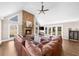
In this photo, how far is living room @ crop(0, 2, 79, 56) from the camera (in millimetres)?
2289

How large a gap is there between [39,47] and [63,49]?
1.87 feet

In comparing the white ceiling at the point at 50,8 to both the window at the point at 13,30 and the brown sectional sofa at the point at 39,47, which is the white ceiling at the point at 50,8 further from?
the brown sectional sofa at the point at 39,47

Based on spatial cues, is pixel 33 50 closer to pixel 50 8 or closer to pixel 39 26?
pixel 39 26

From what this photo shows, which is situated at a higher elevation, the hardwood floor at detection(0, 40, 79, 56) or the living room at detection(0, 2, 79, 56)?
the living room at detection(0, 2, 79, 56)

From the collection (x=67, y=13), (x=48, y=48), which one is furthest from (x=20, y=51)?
(x=67, y=13)

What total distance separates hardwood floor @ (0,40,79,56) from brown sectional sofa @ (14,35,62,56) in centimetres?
10

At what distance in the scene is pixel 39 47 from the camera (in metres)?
2.18

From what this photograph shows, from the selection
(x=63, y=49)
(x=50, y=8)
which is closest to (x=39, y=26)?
(x=50, y=8)

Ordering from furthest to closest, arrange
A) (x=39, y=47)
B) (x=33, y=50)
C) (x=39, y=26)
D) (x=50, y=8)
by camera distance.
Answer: (x=39, y=26) → (x=50, y=8) → (x=39, y=47) → (x=33, y=50)

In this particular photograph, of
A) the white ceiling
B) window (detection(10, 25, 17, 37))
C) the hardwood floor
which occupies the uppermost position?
the white ceiling

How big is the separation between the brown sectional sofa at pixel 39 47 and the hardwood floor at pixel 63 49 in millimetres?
103

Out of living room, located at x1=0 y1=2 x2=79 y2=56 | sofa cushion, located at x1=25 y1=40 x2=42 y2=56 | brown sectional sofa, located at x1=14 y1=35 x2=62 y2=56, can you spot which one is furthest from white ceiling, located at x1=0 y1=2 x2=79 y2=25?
sofa cushion, located at x1=25 y1=40 x2=42 y2=56

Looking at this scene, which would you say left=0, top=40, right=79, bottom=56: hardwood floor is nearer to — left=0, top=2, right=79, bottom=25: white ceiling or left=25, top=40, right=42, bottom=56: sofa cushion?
left=25, top=40, right=42, bottom=56: sofa cushion

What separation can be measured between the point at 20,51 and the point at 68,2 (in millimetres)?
1611
